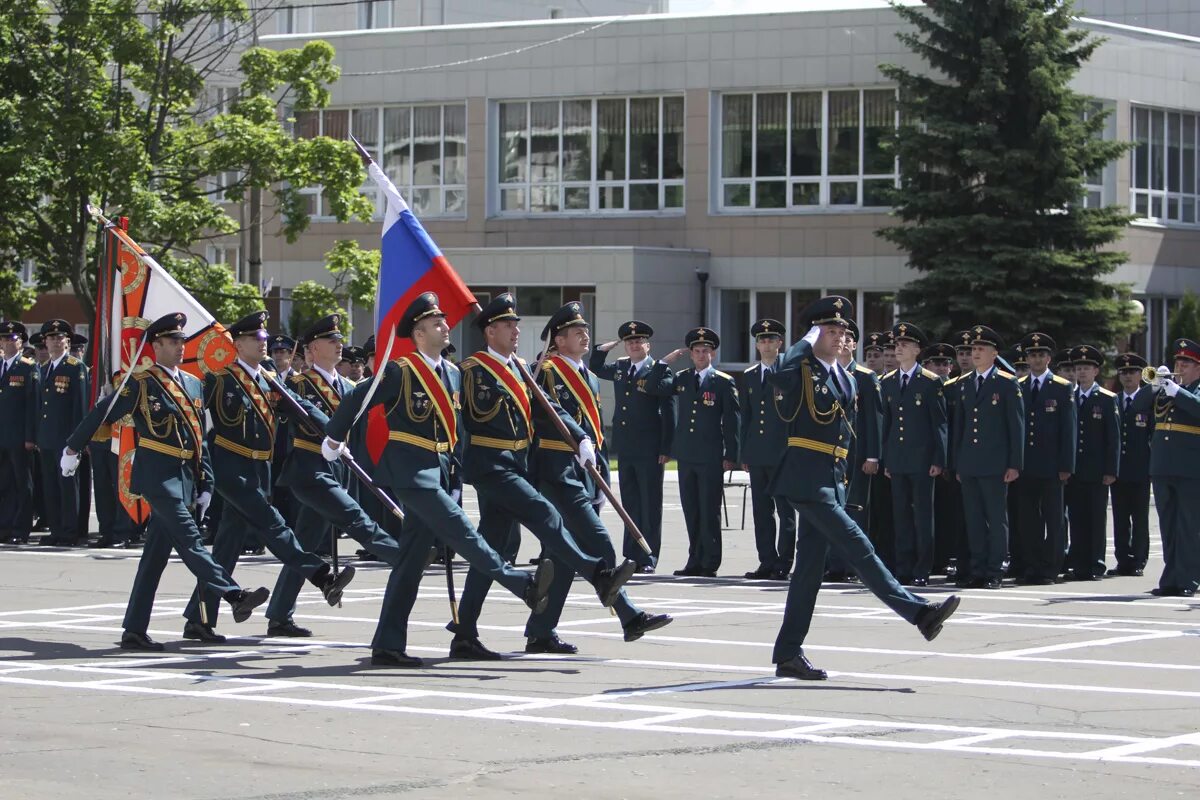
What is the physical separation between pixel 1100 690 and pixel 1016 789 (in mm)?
2948

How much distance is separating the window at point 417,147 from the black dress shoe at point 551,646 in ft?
107

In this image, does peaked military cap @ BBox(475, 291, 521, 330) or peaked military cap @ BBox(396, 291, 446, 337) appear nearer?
peaked military cap @ BBox(396, 291, 446, 337)

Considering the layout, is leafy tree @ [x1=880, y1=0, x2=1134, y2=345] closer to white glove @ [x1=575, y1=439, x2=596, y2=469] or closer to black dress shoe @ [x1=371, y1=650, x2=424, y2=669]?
white glove @ [x1=575, y1=439, x2=596, y2=469]

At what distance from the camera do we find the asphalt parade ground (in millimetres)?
8164

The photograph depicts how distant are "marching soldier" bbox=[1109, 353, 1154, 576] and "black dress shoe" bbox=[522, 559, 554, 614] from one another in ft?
26.8

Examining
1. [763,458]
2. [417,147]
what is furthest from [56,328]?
[417,147]

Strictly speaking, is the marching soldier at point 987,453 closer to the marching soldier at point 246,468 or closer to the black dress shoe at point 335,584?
the marching soldier at point 246,468

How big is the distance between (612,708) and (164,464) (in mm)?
3904

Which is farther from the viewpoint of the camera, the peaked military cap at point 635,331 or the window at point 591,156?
the window at point 591,156

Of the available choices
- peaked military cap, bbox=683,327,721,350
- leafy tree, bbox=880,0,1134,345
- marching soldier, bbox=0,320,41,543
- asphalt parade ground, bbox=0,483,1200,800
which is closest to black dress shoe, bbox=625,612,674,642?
asphalt parade ground, bbox=0,483,1200,800

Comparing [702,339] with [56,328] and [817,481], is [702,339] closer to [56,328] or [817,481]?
[56,328]

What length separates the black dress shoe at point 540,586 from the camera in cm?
1126

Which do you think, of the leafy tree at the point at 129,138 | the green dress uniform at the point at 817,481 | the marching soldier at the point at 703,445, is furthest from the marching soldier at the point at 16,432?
the green dress uniform at the point at 817,481

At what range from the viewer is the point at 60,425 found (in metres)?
20.8
